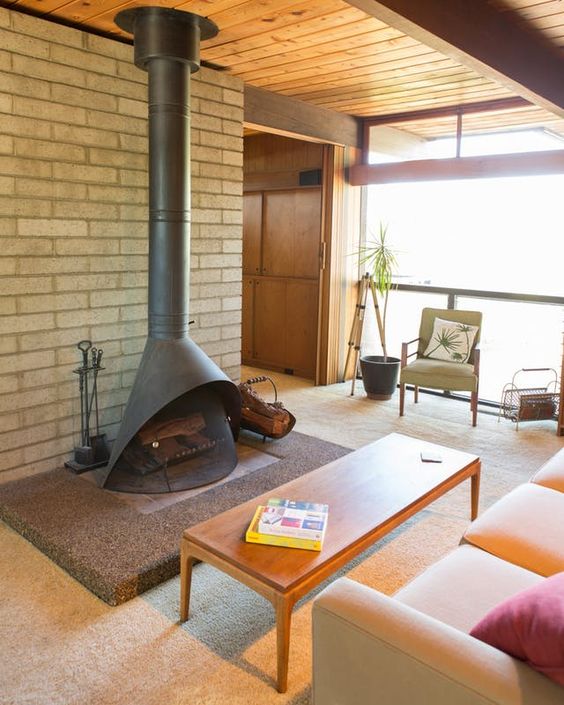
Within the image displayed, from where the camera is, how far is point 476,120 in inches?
193

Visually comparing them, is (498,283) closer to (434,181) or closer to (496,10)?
(434,181)

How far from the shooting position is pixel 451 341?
4.85 m

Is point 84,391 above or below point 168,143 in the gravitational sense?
below

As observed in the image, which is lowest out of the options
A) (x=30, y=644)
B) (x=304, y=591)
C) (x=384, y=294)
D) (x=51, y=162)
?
(x=30, y=644)

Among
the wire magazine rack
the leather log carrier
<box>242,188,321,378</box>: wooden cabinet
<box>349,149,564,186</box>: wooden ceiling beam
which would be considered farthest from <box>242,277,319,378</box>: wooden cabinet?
the leather log carrier

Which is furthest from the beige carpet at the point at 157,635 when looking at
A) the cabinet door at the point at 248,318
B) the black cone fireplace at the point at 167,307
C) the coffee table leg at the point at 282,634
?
the cabinet door at the point at 248,318

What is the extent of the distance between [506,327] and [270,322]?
231cm

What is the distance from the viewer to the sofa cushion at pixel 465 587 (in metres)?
1.61

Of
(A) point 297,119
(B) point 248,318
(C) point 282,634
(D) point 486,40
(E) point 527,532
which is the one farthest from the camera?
(B) point 248,318

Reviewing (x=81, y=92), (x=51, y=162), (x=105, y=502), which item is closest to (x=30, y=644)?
(x=105, y=502)

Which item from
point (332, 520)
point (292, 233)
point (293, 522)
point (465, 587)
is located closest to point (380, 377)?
point (292, 233)

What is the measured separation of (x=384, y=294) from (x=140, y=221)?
2535mm

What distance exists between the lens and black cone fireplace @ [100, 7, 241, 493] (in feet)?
9.81

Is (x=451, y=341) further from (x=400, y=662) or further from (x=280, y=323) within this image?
(x=400, y=662)
